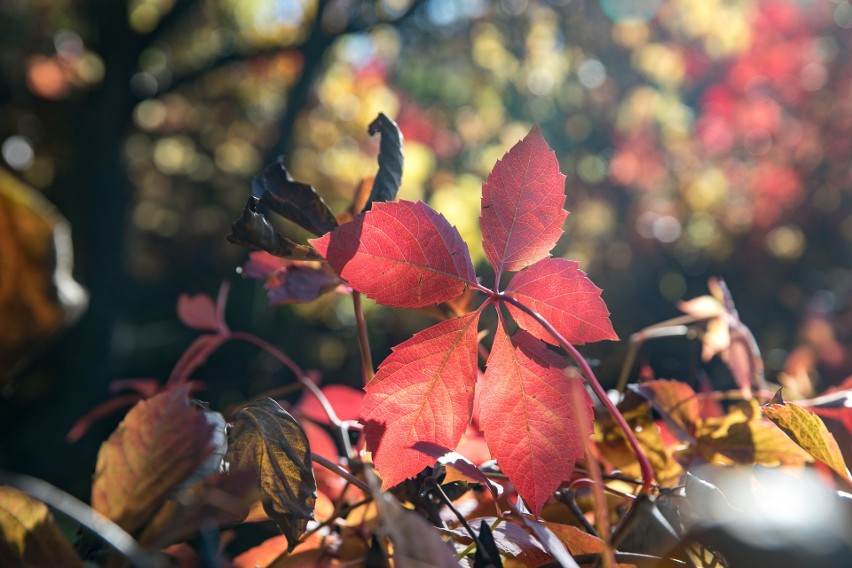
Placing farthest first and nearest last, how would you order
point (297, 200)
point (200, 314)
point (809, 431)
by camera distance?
point (200, 314), point (297, 200), point (809, 431)

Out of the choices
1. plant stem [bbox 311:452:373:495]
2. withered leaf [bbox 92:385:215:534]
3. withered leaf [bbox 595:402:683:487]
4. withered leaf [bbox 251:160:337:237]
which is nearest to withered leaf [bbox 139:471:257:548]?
withered leaf [bbox 92:385:215:534]

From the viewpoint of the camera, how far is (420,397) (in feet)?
1.35

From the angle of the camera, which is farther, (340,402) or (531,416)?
(340,402)

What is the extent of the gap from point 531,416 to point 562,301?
0.07 metres

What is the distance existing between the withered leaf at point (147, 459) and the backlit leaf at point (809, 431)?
0.94 ft

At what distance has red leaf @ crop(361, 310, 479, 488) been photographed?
15.5 inches

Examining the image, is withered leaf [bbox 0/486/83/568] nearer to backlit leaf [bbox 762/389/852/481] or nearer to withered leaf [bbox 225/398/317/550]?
withered leaf [bbox 225/398/317/550]

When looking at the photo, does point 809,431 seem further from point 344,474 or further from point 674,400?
point 344,474

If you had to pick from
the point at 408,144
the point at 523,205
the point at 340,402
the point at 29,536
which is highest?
the point at 523,205

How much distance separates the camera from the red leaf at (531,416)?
0.39 metres

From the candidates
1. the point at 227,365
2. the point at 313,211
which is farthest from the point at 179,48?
the point at 313,211

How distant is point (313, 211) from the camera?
48 cm

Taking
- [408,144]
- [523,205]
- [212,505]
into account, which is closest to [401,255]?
[523,205]

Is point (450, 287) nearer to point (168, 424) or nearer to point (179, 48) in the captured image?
point (168, 424)
